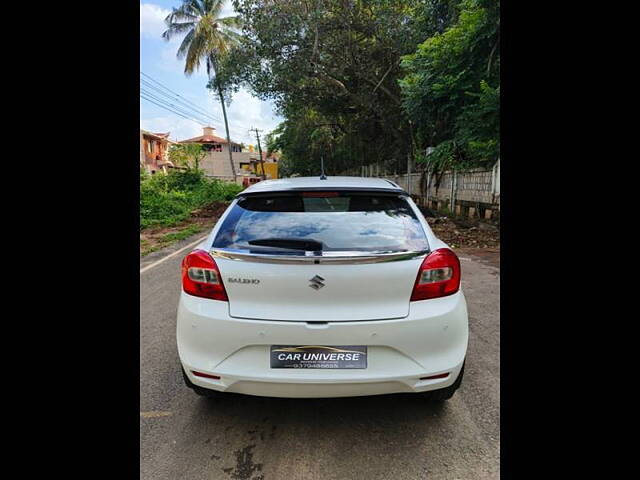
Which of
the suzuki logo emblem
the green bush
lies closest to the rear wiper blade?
the suzuki logo emblem

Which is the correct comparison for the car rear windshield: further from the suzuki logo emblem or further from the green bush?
the green bush

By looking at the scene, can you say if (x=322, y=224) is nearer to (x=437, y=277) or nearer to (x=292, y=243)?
(x=292, y=243)

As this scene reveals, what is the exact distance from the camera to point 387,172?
64.1 ft

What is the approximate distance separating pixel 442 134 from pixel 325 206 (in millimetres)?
9491

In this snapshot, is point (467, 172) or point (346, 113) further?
point (346, 113)

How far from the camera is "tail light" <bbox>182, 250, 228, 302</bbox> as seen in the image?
179 centimetres

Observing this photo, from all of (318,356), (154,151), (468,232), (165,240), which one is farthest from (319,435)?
(154,151)

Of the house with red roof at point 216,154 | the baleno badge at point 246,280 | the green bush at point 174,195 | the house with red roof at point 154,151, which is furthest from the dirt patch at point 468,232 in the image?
the house with red roof at point 216,154

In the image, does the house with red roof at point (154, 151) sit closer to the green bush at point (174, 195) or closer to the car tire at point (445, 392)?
the green bush at point (174, 195)

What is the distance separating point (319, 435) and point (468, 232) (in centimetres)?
751

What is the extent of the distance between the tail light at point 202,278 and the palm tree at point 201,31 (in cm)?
2457
